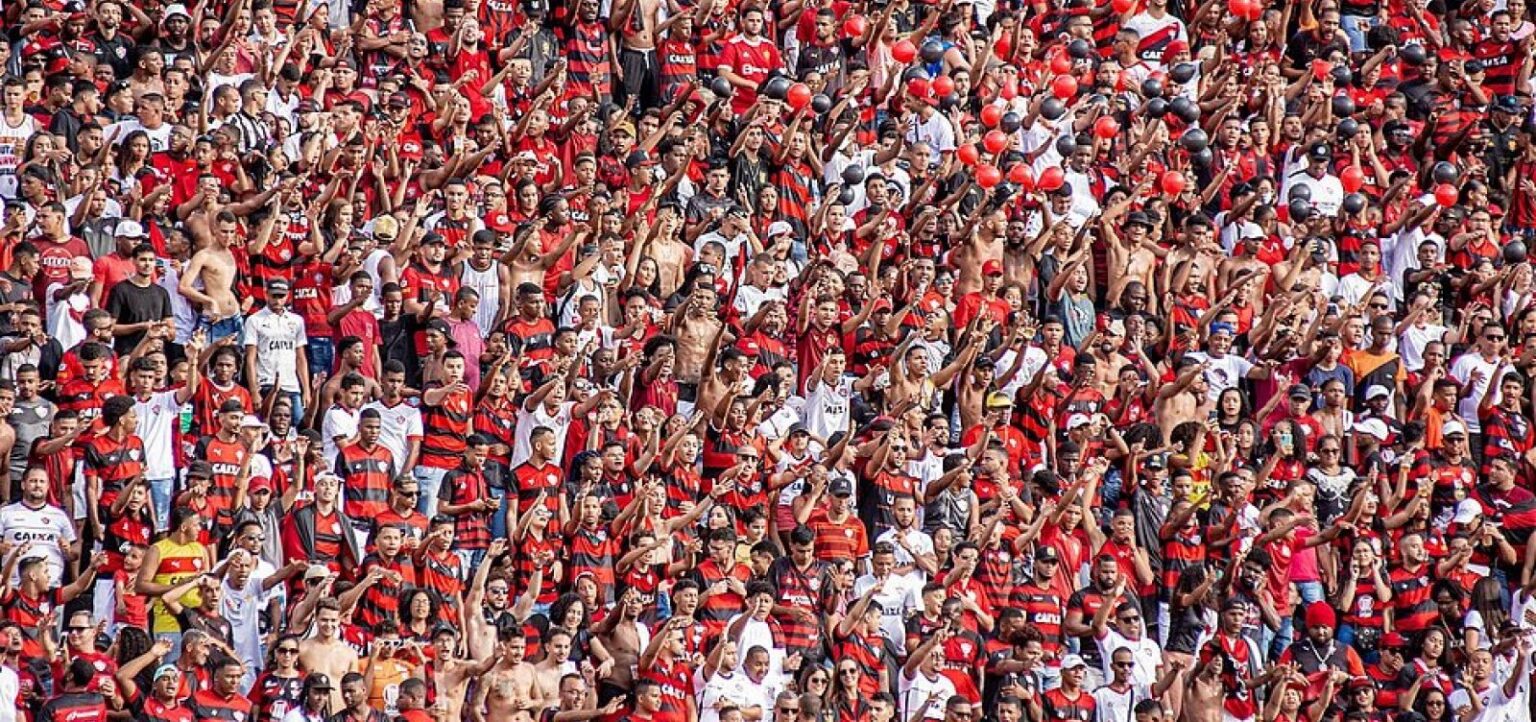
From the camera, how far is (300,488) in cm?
1831

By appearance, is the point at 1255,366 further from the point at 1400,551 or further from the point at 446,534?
the point at 446,534

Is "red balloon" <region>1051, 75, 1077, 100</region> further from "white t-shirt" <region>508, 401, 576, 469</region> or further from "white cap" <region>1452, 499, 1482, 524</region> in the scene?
"white t-shirt" <region>508, 401, 576, 469</region>

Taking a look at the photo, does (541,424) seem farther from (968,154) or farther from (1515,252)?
(1515,252)

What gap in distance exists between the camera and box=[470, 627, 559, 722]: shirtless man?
1777 cm

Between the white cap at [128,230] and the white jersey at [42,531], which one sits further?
the white cap at [128,230]

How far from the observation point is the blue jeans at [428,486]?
19.0 metres

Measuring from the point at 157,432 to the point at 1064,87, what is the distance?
749 cm

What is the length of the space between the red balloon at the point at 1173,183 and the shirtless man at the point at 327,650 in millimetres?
7518

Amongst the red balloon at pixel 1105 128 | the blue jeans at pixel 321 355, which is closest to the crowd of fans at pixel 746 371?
the blue jeans at pixel 321 355

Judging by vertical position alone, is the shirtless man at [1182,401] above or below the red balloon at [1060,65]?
below

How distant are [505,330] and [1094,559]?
3665mm

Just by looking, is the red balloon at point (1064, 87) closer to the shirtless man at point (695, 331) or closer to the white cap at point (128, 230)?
the shirtless man at point (695, 331)

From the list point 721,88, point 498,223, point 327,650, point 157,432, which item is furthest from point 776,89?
point 327,650

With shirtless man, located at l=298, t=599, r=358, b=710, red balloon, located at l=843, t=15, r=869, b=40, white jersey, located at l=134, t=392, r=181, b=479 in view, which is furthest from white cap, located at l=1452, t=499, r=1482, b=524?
white jersey, located at l=134, t=392, r=181, b=479
